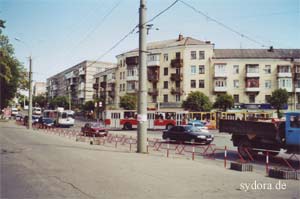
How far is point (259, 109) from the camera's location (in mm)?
61281

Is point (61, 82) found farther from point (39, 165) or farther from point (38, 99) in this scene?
point (39, 165)

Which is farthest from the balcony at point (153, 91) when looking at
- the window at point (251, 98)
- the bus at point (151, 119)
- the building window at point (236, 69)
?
the bus at point (151, 119)

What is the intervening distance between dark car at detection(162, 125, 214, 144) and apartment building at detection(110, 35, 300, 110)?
3485 cm

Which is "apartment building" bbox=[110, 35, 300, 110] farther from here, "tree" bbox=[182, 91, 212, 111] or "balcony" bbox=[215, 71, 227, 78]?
"tree" bbox=[182, 91, 212, 111]

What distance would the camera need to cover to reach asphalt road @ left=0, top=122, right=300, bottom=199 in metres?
8.93

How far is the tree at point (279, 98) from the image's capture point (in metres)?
56.4

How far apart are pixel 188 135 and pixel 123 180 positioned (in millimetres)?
15205

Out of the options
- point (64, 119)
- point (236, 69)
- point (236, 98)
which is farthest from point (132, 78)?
point (236, 98)

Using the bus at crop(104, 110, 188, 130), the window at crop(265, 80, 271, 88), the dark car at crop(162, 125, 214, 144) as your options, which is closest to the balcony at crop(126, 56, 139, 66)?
the window at crop(265, 80, 271, 88)
